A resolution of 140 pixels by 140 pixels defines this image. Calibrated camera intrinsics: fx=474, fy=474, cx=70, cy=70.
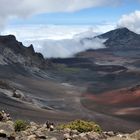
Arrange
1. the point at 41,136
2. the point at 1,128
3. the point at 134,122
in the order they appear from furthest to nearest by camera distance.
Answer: the point at 134,122 → the point at 1,128 → the point at 41,136

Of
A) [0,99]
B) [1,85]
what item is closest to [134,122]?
[0,99]

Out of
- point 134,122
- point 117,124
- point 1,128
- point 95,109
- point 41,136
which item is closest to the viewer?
point 41,136

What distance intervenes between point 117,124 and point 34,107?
2865 centimetres

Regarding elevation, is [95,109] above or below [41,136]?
above

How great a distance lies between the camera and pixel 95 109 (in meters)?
168

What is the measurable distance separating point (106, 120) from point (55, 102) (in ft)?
140

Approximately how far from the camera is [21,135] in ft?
111

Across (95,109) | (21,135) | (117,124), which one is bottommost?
(21,135)

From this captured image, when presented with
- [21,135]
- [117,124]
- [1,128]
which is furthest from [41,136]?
[117,124]

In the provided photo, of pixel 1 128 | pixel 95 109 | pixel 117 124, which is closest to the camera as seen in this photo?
pixel 1 128

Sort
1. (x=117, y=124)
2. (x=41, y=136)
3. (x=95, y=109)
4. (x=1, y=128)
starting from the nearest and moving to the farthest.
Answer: (x=41, y=136)
(x=1, y=128)
(x=117, y=124)
(x=95, y=109)

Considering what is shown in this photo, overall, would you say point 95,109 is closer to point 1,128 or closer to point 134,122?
point 134,122

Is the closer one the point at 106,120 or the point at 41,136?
the point at 41,136

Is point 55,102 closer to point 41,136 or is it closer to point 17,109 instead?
point 17,109
